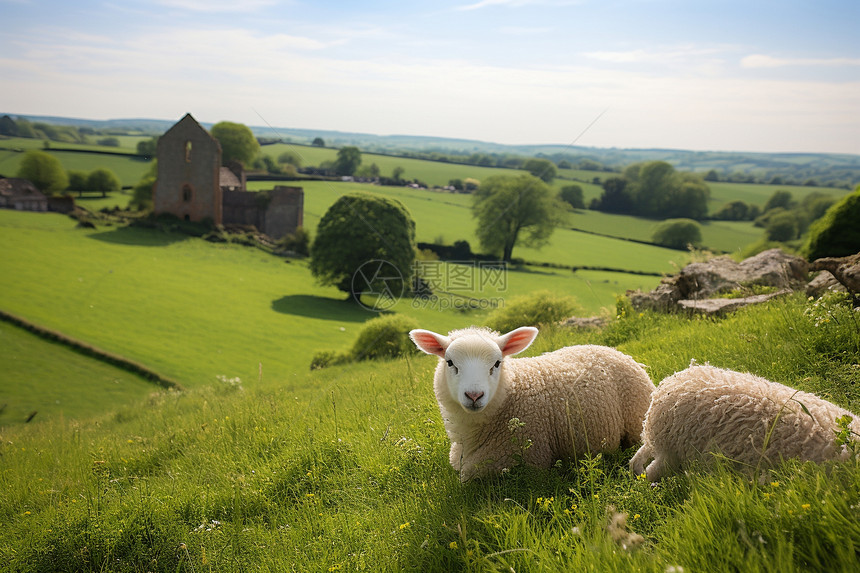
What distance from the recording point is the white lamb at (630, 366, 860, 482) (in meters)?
3.21

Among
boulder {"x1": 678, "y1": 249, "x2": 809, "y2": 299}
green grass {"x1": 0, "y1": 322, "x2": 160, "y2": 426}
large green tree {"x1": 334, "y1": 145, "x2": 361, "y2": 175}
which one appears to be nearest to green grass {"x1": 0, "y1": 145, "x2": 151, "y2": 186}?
large green tree {"x1": 334, "y1": 145, "x2": 361, "y2": 175}

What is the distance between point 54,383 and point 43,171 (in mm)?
65670

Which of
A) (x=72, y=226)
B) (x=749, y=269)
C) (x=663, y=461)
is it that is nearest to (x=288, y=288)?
(x=72, y=226)

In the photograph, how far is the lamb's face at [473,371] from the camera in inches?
174

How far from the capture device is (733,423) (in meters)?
3.48

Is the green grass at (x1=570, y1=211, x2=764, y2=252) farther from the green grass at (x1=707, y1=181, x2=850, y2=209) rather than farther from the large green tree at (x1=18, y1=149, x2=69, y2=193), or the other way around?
the large green tree at (x1=18, y1=149, x2=69, y2=193)

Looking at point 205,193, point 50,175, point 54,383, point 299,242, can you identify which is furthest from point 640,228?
point 50,175

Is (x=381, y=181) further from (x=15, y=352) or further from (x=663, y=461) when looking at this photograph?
(x=663, y=461)

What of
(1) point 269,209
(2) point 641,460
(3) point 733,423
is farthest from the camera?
(1) point 269,209

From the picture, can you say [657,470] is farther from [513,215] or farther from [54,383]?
[513,215]

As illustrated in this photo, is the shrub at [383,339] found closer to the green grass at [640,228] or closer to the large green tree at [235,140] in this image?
A: the green grass at [640,228]

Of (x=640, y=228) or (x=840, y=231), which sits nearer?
(x=840, y=231)

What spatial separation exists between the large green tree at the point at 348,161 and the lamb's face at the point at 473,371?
3196 inches

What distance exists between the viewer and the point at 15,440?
33.6 ft
